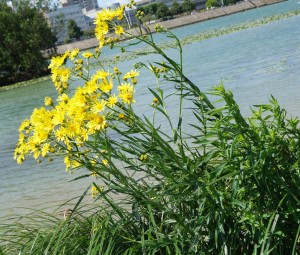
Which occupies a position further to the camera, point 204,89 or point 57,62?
point 204,89

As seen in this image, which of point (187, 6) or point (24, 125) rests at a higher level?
point (24, 125)

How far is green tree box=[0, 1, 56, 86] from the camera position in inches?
1670

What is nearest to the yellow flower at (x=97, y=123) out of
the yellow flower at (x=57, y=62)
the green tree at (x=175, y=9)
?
the yellow flower at (x=57, y=62)

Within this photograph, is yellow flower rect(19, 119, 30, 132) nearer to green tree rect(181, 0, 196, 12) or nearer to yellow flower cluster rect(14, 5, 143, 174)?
yellow flower cluster rect(14, 5, 143, 174)

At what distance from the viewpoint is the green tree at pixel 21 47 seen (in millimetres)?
42406

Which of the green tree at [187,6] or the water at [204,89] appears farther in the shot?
the green tree at [187,6]

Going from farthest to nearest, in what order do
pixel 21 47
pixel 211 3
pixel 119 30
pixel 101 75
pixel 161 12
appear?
pixel 161 12
pixel 211 3
pixel 21 47
pixel 119 30
pixel 101 75

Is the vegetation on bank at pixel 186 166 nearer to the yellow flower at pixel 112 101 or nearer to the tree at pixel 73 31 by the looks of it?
the yellow flower at pixel 112 101

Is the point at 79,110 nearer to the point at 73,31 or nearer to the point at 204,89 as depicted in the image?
the point at 204,89

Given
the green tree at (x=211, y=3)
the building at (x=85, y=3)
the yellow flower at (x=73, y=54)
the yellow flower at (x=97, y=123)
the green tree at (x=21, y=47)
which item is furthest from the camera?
the building at (x=85, y=3)

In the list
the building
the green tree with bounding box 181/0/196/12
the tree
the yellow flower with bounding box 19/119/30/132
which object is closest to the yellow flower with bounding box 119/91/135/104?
the yellow flower with bounding box 19/119/30/132

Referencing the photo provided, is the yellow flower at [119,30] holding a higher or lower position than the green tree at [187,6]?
higher

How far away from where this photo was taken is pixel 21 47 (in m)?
43.8

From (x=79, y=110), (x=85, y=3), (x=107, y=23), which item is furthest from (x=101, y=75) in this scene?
(x=85, y=3)
